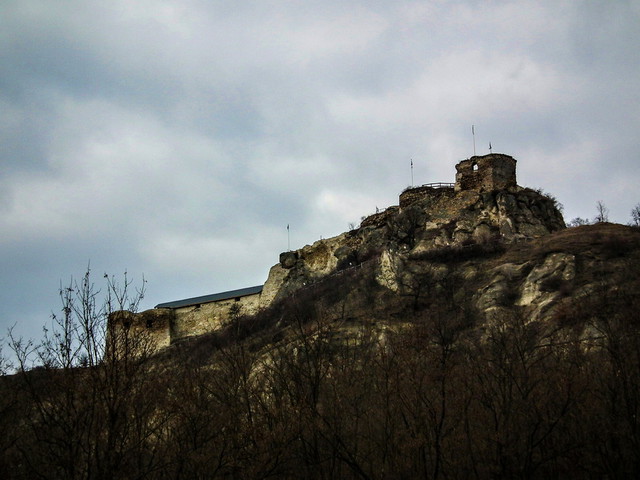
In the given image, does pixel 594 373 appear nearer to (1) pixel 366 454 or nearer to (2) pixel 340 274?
(1) pixel 366 454

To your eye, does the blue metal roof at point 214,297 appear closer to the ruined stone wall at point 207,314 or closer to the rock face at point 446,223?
the ruined stone wall at point 207,314

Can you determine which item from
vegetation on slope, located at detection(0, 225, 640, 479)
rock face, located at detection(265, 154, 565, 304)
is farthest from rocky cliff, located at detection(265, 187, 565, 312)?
vegetation on slope, located at detection(0, 225, 640, 479)

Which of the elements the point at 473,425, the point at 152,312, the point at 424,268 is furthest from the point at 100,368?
the point at 152,312

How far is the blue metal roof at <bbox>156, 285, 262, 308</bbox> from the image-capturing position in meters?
58.8

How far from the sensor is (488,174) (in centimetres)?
5153

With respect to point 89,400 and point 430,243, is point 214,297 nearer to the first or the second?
point 430,243

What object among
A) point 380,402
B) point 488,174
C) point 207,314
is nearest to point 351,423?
point 380,402

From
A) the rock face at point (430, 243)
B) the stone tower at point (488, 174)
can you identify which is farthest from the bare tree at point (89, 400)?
the stone tower at point (488, 174)

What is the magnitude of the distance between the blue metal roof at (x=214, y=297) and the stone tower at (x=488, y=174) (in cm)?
1976

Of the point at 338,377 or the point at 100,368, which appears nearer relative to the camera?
the point at 100,368

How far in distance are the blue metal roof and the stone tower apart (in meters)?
19.8

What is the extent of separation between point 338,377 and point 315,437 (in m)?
4.17

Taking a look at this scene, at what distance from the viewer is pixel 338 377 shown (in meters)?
22.8

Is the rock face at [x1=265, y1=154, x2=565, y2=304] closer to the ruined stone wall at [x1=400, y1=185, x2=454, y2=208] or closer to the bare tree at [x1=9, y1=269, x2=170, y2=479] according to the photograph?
the ruined stone wall at [x1=400, y1=185, x2=454, y2=208]
